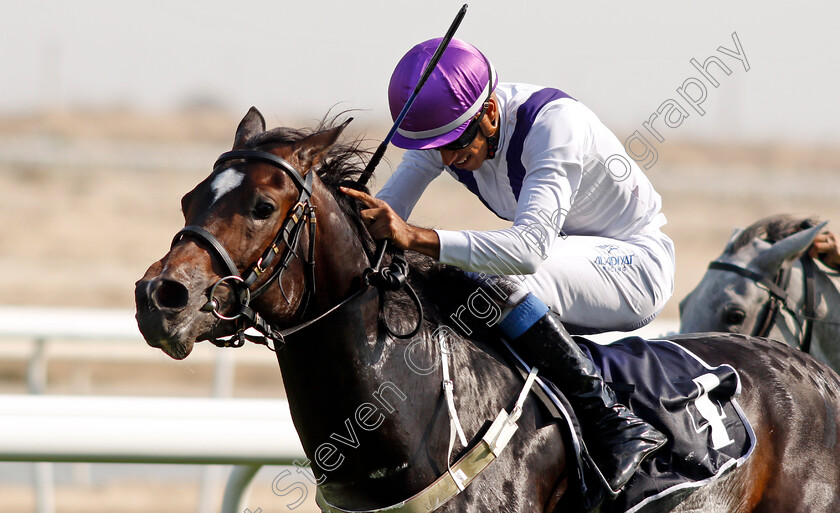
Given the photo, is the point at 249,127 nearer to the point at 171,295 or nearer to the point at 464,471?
the point at 171,295

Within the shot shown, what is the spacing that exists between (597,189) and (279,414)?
4.14 feet

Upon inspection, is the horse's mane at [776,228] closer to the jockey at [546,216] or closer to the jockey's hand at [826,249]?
the jockey's hand at [826,249]

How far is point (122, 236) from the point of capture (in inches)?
742

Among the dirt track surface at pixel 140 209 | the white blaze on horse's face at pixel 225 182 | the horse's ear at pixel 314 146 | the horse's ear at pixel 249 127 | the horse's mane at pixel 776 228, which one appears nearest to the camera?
the white blaze on horse's face at pixel 225 182

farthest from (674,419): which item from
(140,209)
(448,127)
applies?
(140,209)

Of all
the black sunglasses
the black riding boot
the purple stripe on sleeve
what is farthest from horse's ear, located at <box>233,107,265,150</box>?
the black riding boot

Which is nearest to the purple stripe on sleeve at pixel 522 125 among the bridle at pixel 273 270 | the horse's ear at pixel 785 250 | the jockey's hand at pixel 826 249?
the bridle at pixel 273 270

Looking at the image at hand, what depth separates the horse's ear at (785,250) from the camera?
3.92 metres

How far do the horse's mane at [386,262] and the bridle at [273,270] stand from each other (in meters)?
0.09

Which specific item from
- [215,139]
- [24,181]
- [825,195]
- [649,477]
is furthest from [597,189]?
[215,139]

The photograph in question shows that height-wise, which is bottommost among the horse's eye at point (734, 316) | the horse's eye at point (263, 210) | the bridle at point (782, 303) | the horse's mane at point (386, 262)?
the horse's eye at point (734, 316)

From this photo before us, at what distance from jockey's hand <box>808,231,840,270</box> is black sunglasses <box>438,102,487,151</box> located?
1.89m

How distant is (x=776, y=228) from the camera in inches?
165

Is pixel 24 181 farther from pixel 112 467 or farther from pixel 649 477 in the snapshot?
pixel 649 477
